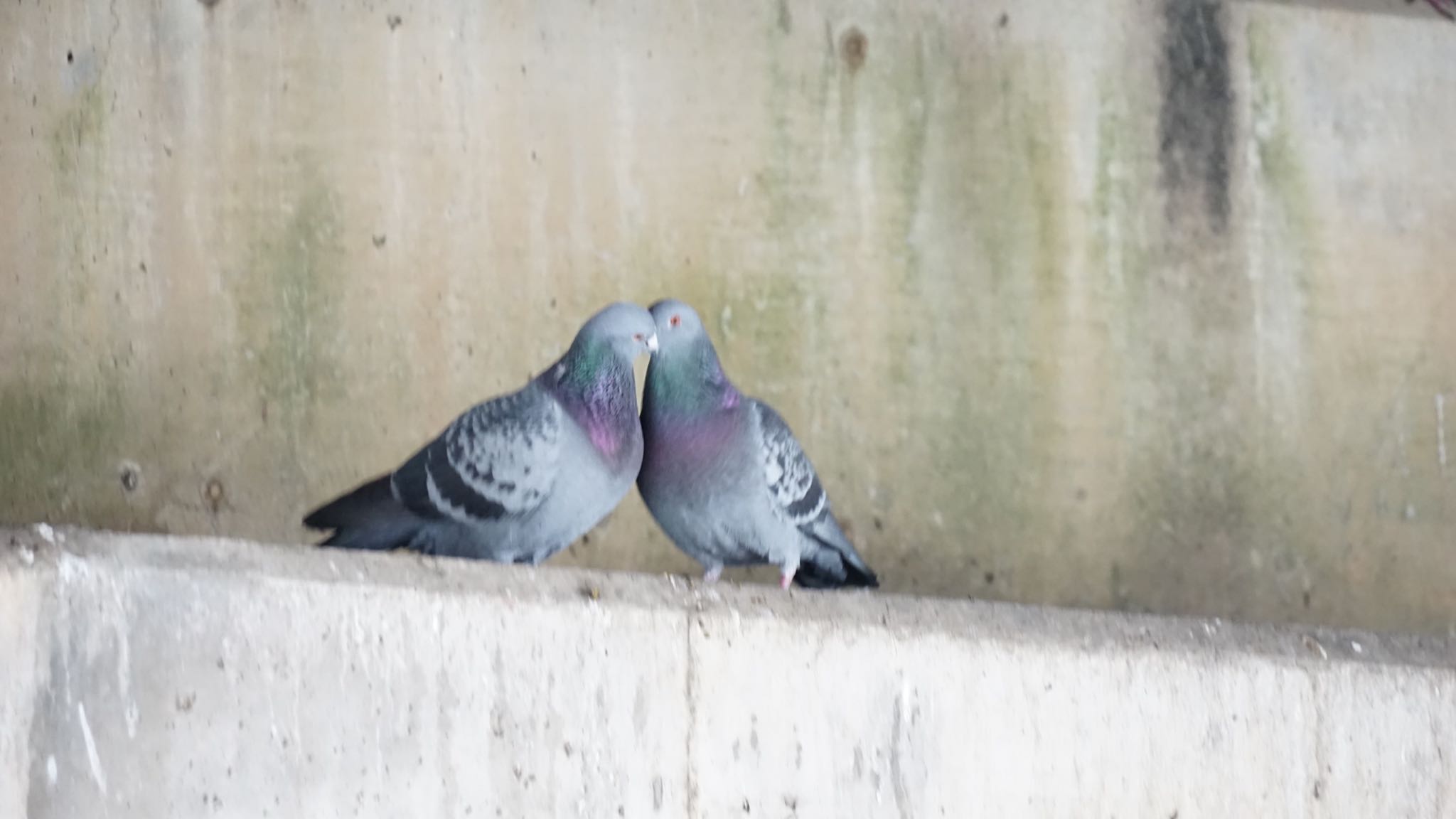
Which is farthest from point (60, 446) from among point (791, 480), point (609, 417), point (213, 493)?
point (791, 480)

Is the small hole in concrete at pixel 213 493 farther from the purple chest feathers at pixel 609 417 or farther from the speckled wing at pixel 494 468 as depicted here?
the purple chest feathers at pixel 609 417

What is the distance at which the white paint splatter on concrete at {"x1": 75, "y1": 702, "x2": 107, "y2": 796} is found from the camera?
2.06 metres

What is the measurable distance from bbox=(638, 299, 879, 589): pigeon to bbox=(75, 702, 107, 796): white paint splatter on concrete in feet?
3.45

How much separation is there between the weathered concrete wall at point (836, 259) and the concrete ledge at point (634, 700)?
900 mm

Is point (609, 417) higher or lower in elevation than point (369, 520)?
higher

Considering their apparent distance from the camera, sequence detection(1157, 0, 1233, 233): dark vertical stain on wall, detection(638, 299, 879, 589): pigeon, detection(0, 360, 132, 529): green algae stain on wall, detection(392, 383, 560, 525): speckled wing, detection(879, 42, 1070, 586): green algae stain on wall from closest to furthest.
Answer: detection(392, 383, 560, 525): speckled wing < detection(638, 299, 879, 589): pigeon < detection(0, 360, 132, 529): green algae stain on wall < detection(879, 42, 1070, 586): green algae stain on wall < detection(1157, 0, 1233, 233): dark vertical stain on wall

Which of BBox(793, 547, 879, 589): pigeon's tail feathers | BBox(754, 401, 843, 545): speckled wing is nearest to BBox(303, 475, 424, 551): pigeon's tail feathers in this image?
BBox(754, 401, 843, 545): speckled wing

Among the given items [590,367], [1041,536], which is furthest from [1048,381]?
[590,367]

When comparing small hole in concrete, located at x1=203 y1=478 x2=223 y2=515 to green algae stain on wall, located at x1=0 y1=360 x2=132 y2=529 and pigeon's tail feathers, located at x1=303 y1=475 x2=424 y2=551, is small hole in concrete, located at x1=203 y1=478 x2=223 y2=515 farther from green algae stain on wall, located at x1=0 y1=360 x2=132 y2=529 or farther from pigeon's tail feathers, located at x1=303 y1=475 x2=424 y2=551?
pigeon's tail feathers, located at x1=303 y1=475 x2=424 y2=551

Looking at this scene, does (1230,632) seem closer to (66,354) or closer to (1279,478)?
(1279,478)

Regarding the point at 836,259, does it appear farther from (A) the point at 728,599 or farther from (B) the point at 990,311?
(A) the point at 728,599

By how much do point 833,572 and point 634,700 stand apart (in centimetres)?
70

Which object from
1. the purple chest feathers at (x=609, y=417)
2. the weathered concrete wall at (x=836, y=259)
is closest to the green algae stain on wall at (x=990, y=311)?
the weathered concrete wall at (x=836, y=259)

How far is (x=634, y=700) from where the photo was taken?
7.39 ft
